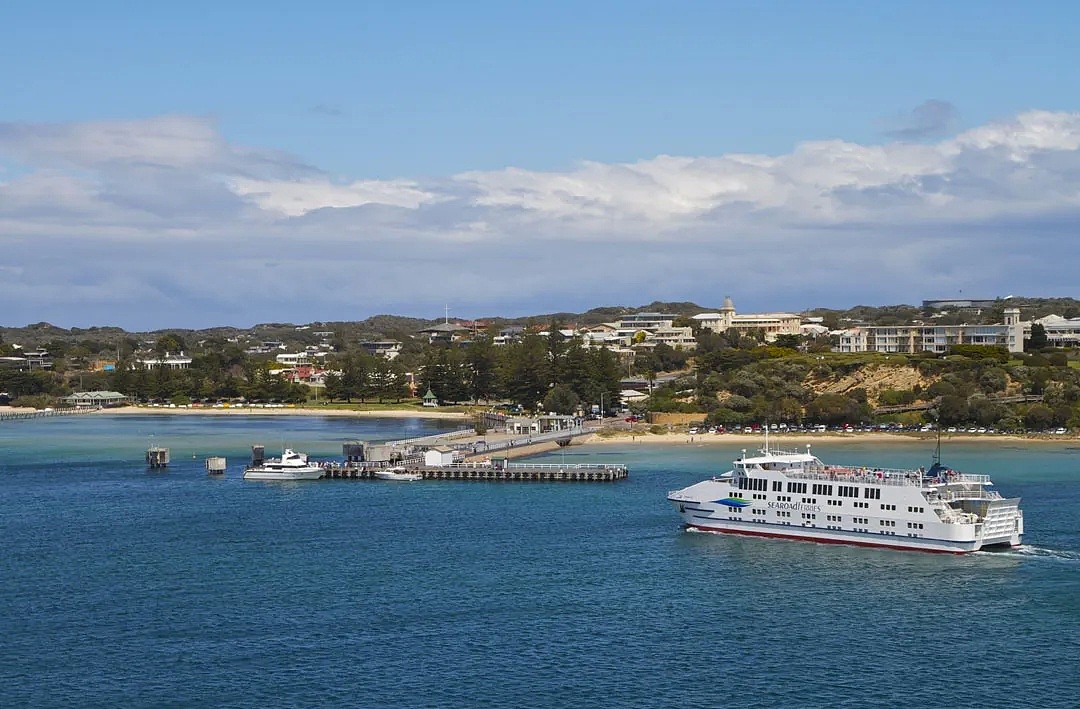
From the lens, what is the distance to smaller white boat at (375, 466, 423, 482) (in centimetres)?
10269

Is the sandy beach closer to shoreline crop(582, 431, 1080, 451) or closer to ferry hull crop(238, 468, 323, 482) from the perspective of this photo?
shoreline crop(582, 431, 1080, 451)

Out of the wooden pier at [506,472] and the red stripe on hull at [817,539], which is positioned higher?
the wooden pier at [506,472]

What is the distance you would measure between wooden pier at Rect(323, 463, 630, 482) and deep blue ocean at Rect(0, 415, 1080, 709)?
9.54 meters

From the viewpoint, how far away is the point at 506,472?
10181cm

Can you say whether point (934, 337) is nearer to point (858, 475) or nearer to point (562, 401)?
point (562, 401)

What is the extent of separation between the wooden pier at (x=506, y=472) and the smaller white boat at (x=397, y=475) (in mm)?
452

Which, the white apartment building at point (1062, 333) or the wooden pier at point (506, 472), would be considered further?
the white apartment building at point (1062, 333)

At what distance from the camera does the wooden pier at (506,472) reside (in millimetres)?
98812

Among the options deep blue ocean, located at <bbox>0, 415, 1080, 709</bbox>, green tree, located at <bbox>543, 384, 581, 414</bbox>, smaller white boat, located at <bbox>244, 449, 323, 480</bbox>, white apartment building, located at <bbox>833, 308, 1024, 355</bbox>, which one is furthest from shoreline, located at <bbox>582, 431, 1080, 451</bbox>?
white apartment building, located at <bbox>833, 308, 1024, 355</bbox>

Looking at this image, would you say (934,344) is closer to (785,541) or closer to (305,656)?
(785,541)

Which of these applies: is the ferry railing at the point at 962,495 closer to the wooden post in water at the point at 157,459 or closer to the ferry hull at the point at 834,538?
the ferry hull at the point at 834,538

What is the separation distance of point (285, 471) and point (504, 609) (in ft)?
169

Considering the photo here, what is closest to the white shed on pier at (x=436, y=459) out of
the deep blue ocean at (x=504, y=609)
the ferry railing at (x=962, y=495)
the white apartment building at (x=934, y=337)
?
the deep blue ocean at (x=504, y=609)

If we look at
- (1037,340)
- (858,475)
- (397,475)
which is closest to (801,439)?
(397,475)
